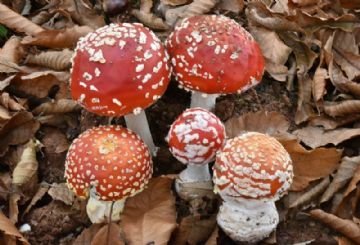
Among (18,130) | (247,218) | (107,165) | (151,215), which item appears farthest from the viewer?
(18,130)

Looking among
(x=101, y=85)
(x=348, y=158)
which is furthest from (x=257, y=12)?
(x=101, y=85)

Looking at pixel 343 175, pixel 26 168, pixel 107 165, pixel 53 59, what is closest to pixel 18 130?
pixel 26 168

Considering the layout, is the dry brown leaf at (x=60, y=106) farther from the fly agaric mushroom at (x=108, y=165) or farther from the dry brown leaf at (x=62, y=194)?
the fly agaric mushroom at (x=108, y=165)

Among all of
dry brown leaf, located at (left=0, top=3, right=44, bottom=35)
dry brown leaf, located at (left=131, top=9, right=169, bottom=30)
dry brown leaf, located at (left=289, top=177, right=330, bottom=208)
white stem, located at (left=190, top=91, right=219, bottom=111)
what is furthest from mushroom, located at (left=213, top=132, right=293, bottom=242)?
dry brown leaf, located at (left=0, top=3, right=44, bottom=35)

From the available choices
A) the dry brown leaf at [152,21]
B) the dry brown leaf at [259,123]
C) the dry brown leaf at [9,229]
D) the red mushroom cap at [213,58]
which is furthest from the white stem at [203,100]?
the dry brown leaf at [9,229]

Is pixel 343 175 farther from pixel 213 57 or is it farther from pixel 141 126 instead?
pixel 141 126
